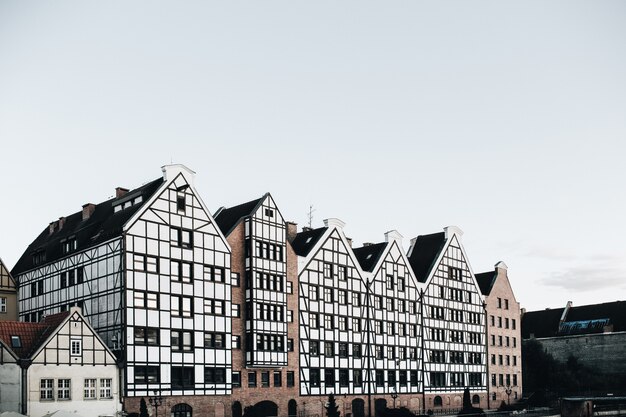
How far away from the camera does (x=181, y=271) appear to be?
191ft

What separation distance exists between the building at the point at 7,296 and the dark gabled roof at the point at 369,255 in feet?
105

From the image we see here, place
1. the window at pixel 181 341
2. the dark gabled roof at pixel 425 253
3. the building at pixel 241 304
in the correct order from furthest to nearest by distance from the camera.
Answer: the dark gabled roof at pixel 425 253, the window at pixel 181 341, the building at pixel 241 304

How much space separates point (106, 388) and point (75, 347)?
11.5 feet

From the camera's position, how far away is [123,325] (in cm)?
5397

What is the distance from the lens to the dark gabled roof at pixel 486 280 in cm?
9406

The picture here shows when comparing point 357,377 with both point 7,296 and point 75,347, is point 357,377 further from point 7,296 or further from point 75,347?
point 7,296

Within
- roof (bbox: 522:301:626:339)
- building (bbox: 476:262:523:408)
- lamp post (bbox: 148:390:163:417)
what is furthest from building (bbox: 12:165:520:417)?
roof (bbox: 522:301:626:339)

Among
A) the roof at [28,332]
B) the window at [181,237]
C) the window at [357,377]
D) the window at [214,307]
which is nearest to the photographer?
the roof at [28,332]

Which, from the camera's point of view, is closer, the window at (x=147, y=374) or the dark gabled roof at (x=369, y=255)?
the window at (x=147, y=374)

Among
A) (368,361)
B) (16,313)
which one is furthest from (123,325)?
(368,361)

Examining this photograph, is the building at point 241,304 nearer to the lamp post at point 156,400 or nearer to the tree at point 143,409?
the lamp post at point 156,400

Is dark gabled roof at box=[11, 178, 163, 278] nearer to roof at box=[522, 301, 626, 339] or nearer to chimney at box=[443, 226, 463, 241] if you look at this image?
chimney at box=[443, 226, 463, 241]

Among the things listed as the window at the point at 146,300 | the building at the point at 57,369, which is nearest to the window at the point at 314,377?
the window at the point at 146,300

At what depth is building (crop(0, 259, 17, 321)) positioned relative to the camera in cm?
6700
